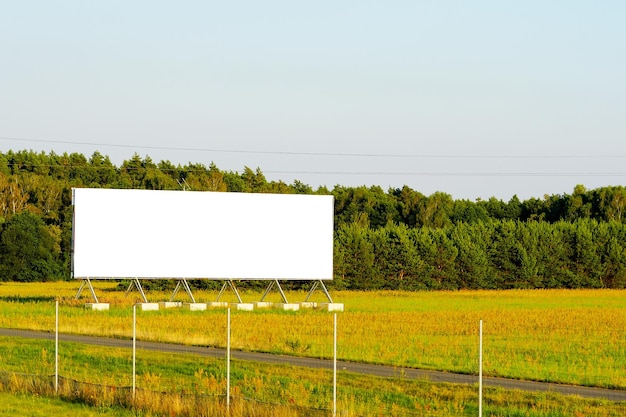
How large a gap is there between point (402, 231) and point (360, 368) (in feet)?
189

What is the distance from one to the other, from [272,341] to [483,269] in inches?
2038

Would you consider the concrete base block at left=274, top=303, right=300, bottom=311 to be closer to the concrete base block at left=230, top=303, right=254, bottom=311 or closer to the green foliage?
the concrete base block at left=230, top=303, right=254, bottom=311

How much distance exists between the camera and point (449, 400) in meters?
19.9

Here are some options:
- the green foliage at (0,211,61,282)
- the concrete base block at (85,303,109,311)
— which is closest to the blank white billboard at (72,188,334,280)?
the concrete base block at (85,303,109,311)

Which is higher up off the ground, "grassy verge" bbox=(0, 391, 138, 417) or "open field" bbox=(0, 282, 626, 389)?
"grassy verge" bbox=(0, 391, 138, 417)

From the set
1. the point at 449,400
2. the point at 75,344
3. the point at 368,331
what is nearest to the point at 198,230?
the point at 368,331

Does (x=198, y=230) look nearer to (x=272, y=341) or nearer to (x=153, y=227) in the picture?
(x=153, y=227)

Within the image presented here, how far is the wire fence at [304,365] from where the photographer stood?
18.5 meters

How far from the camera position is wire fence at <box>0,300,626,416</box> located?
1855 centimetres

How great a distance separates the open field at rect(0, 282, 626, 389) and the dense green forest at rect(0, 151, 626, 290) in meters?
19.6

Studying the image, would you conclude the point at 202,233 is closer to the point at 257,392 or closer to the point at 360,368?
the point at 360,368

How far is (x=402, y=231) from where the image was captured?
82.9 m

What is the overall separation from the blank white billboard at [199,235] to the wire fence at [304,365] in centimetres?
741

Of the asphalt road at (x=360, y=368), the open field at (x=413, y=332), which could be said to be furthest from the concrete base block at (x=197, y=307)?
the asphalt road at (x=360, y=368)
